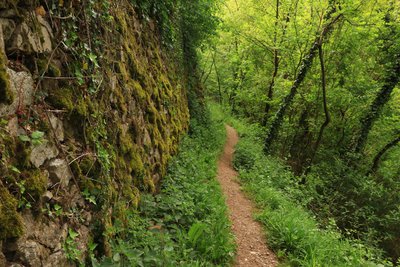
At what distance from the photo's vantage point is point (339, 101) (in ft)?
43.4

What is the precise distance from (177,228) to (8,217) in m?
2.53

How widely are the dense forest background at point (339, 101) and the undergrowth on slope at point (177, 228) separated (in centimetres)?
438

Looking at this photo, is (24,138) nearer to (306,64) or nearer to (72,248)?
(72,248)

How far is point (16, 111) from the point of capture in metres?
2.18

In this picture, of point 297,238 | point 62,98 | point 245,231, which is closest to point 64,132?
point 62,98

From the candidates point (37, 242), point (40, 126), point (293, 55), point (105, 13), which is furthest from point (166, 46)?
point (293, 55)

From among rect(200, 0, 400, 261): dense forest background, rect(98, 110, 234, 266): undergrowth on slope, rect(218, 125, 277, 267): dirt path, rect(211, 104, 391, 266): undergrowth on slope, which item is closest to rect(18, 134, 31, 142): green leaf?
rect(98, 110, 234, 266): undergrowth on slope

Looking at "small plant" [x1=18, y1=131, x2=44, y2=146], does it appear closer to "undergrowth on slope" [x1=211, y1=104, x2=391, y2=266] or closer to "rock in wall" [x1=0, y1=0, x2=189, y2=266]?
"rock in wall" [x1=0, y1=0, x2=189, y2=266]

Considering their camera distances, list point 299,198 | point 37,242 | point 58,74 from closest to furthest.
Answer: point 37,242 → point 58,74 → point 299,198

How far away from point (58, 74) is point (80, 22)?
2.59ft

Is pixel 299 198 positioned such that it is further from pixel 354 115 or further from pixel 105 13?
pixel 105 13

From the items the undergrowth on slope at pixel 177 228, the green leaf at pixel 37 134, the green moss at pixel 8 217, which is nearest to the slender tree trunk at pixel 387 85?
the undergrowth on slope at pixel 177 228

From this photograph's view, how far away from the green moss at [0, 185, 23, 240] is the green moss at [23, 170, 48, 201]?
18 centimetres

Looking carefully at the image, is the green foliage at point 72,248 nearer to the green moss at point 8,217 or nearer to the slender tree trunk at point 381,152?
the green moss at point 8,217
